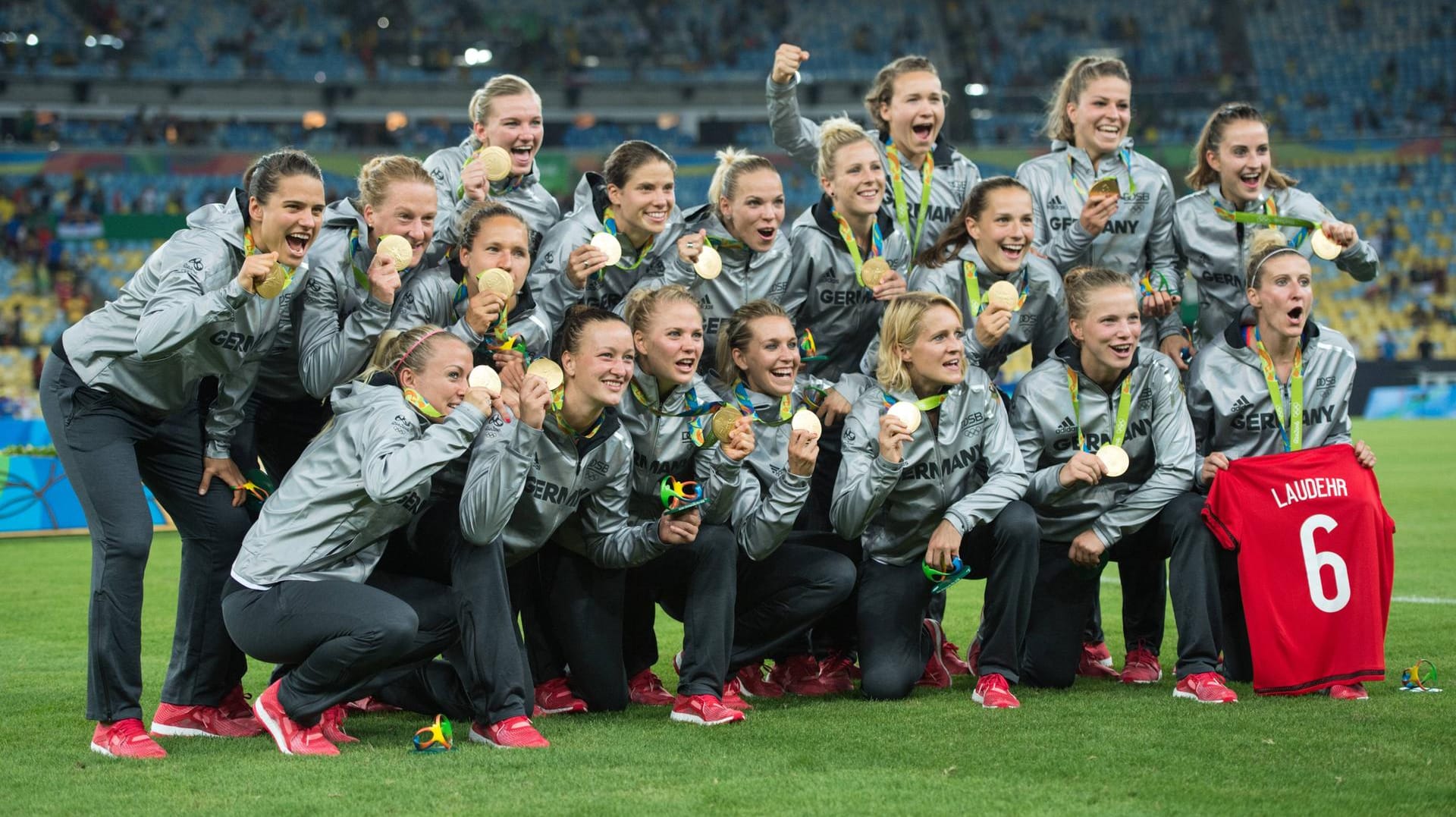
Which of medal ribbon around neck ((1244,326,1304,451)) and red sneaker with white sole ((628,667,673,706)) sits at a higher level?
medal ribbon around neck ((1244,326,1304,451))

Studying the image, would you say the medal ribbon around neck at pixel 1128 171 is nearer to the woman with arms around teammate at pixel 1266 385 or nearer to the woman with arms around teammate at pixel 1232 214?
the woman with arms around teammate at pixel 1232 214

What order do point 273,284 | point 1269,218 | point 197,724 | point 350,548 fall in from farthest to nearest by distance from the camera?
1. point 1269,218
2. point 197,724
3. point 350,548
4. point 273,284

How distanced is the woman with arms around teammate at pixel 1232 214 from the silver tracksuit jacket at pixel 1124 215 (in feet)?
0.34

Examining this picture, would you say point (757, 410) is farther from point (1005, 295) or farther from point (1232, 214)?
point (1232, 214)

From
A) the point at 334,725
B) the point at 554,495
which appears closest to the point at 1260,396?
the point at 554,495

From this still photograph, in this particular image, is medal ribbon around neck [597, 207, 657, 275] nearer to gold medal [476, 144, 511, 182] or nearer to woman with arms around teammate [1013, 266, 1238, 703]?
gold medal [476, 144, 511, 182]

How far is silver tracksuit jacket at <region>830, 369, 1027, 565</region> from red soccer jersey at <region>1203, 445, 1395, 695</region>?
834mm

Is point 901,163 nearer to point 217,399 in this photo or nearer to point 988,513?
point 988,513

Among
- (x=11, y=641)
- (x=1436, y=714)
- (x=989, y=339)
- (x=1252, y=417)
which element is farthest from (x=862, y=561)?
(x=11, y=641)

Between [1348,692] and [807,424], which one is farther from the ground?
[807,424]

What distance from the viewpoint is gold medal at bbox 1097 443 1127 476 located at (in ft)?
18.2

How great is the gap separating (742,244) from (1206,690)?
2.61 metres

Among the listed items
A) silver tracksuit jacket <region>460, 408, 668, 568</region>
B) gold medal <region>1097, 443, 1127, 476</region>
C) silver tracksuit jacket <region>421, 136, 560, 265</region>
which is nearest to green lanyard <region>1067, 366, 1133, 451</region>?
gold medal <region>1097, 443, 1127, 476</region>

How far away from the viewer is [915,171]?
6949 millimetres
